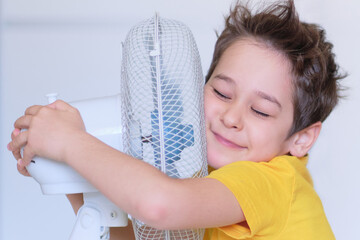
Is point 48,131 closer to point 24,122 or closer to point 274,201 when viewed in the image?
point 24,122

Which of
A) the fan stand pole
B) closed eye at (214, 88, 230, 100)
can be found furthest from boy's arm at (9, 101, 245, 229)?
closed eye at (214, 88, 230, 100)

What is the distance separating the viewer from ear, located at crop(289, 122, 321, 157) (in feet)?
4.29

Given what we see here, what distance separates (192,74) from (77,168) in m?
0.25

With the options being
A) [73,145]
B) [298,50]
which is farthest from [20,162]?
[298,50]

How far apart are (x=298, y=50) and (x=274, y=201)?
353mm

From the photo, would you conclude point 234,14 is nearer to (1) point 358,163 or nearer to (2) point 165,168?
(2) point 165,168

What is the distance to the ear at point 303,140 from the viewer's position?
1.31m

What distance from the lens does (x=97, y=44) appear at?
214cm

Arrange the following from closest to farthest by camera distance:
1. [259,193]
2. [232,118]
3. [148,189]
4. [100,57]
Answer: [148,189]
[259,193]
[232,118]
[100,57]

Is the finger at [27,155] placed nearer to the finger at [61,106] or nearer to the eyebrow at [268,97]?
the finger at [61,106]

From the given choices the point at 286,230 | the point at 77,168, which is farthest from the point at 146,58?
the point at 286,230

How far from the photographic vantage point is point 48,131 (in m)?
0.96

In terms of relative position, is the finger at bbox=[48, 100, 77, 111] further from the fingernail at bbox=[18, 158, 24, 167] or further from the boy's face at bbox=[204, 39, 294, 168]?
the boy's face at bbox=[204, 39, 294, 168]

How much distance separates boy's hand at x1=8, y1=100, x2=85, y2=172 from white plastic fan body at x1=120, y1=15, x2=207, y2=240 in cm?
A: 9
